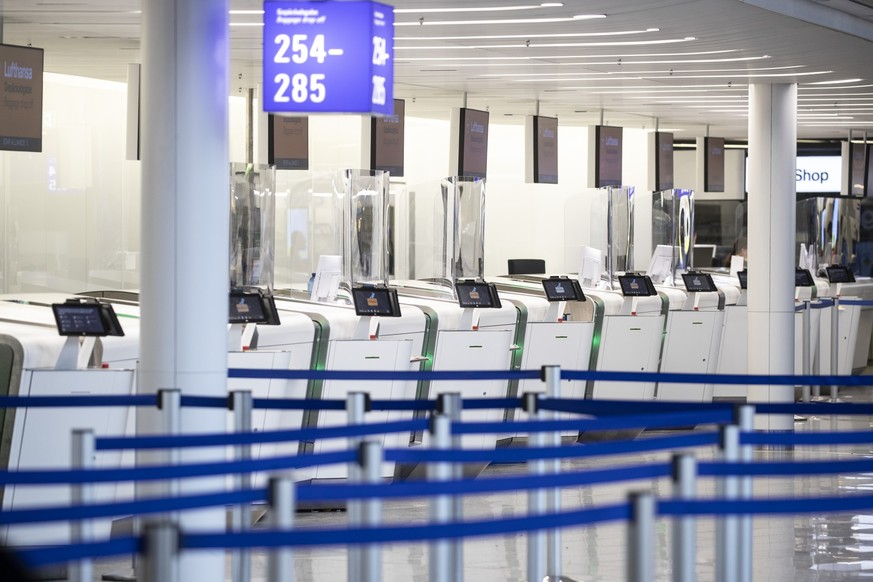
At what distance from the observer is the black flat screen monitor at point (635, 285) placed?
1084cm

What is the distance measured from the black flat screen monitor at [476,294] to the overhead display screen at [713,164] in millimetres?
6712

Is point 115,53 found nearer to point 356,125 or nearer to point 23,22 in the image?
point 23,22

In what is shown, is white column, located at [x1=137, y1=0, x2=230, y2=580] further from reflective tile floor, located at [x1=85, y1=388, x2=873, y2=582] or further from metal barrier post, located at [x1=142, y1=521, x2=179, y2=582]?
metal barrier post, located at [x1=142, y1=521, x2=179, y2=582]

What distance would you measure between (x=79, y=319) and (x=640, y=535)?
3.65 meters

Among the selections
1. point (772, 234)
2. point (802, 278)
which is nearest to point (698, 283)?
point (772, 234)

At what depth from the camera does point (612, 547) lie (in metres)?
6.85

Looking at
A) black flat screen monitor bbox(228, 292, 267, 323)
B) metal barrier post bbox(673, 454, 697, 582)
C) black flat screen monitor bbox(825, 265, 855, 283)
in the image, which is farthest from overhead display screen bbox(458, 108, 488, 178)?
metal barrier post bbox(673, 454, 697, 582)

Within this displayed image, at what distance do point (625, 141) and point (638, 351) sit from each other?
21.7 feet

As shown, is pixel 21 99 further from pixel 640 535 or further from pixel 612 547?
pixel 640 535

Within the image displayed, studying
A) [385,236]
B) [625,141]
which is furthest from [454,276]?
[625,141]

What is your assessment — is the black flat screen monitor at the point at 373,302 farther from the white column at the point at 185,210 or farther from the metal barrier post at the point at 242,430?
the metal barrier post at the point at 242,430

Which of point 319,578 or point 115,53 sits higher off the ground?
point 115,53

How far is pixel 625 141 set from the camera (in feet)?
55.6

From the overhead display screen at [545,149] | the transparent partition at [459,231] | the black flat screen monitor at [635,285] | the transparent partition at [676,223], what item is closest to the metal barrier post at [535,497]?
the transparent partition at [459,231]
